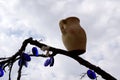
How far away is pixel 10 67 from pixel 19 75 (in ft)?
0.29

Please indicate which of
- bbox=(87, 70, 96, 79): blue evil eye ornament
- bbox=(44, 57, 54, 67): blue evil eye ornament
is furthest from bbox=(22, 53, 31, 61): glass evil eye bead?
bbox=(87, 70, 96, 79): blue evil eye ornament

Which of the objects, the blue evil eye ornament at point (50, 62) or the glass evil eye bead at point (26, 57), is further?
the blue evil eye ornament at point (50, 62)

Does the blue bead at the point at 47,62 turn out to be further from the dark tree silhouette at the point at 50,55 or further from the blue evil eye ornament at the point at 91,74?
the blue evil eye ornament at the point at 91,74

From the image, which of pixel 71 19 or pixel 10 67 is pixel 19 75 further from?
pixel 71 19

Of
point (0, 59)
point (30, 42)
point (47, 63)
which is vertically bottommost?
point (47, 63)

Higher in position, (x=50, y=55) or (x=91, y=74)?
(x=50, y=55)

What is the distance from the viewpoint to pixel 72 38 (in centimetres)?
174

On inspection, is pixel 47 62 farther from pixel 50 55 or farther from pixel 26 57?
→ pixel 26 57

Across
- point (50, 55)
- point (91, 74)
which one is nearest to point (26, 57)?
point (50, 55)

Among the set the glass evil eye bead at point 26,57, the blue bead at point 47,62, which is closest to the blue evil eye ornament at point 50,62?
the blue bead at point 47,62

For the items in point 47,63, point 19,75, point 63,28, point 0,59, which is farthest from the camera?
point 63,28

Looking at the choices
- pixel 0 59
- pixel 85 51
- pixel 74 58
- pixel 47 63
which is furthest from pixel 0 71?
pixel 85 51

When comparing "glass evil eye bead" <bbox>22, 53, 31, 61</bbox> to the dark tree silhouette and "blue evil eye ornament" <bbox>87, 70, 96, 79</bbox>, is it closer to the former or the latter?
the dark tree silhouette

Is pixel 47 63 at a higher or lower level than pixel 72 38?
lower
